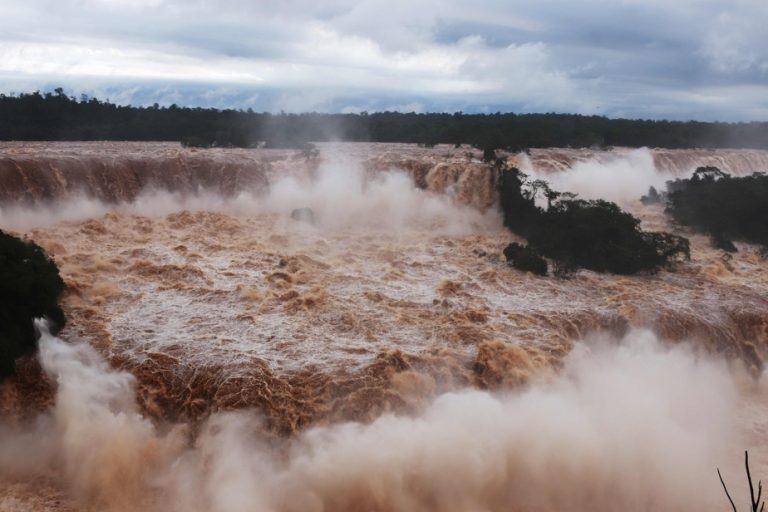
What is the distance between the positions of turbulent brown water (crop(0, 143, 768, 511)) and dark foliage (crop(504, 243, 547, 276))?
45 cm

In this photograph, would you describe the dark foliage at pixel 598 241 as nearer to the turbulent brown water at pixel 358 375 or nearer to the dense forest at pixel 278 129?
the turbulent brown water at pixel 358 375

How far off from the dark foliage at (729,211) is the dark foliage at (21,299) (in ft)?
79.3

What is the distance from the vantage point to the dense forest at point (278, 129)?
3691 cm

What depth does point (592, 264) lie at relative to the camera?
2056 centimetres

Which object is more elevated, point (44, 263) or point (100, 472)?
point (44, 263)

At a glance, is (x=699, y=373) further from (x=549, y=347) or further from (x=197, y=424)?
(x=197, y=424)

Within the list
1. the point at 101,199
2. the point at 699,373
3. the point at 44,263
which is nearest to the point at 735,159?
the point at 699,373

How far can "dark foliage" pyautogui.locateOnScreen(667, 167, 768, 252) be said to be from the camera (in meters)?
25.7

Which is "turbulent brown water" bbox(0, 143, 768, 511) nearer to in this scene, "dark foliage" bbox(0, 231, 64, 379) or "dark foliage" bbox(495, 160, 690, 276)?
"dark foliage" bbox(0, 231, 64, 379)

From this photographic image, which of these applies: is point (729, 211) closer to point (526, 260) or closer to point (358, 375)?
point (526, 260)

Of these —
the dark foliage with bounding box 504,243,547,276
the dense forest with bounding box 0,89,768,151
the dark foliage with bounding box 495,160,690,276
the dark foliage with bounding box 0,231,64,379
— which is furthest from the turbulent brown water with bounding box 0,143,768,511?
the dense forest with bounding box 0,89,768,151

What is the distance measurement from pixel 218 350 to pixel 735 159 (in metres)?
43.3

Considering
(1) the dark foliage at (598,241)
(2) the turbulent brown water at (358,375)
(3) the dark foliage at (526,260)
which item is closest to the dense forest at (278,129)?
(1) the dark foliage at (598,241)

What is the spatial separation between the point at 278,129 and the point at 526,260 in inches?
1142
